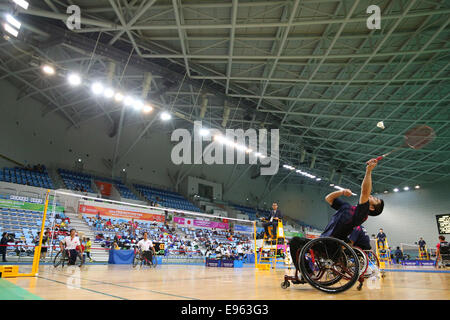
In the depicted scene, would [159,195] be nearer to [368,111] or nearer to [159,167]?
[159,167]

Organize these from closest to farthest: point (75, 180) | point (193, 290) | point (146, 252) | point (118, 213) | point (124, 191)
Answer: point (193, 290), point (146, 252), point (118, 213), point (75, 180), point (124, 191)

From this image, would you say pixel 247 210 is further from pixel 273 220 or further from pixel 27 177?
pixel 273 220

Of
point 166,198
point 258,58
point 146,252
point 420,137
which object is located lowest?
point 146,252

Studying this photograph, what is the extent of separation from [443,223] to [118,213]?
130 feet

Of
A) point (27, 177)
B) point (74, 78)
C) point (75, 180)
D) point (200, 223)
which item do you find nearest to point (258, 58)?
point (74, 78)

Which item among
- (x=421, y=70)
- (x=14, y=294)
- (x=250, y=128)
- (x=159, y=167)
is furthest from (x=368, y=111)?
(x=14, y=294)

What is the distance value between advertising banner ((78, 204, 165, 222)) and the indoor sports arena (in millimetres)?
146

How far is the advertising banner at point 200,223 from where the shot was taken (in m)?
26.6

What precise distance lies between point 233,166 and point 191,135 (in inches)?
401

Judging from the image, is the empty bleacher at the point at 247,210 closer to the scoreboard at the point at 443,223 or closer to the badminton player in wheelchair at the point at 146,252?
the scoreboard at the point at 443,223

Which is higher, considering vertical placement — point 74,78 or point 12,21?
point 12,21

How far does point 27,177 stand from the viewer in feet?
71.5

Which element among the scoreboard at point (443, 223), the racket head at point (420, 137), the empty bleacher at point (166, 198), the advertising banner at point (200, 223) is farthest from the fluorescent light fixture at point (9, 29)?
the scoreboard at point (443, 223)

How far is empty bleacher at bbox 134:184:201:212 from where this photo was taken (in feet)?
101
